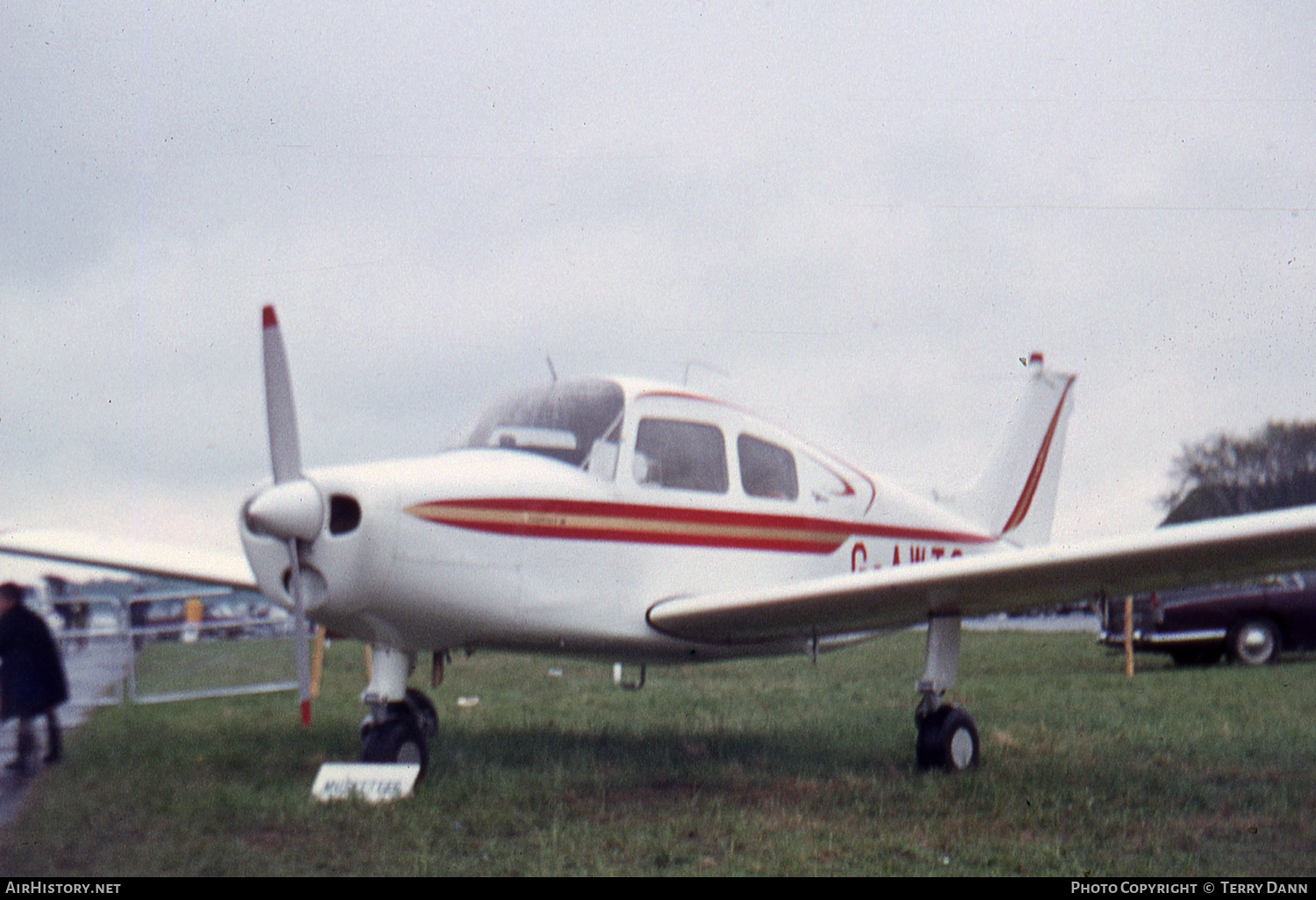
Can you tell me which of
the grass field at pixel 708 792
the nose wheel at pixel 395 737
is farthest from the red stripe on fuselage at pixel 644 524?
the grass field at pixel 708 792

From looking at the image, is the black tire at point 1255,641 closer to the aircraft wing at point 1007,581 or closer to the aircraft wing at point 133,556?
→ the aircraft wing at point 1007,581

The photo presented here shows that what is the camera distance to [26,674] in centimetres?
682

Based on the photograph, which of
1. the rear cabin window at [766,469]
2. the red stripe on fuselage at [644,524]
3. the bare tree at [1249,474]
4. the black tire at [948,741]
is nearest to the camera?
the red stripe on fuselage at [644,524]

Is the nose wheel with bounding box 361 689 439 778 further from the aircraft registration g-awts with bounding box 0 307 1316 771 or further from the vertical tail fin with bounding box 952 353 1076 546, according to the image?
the vertical tail fin with bounding box 952 353 1076 546

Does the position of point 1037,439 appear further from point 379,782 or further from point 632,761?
point 379,782

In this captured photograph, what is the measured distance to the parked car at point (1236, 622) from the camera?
46.4ft

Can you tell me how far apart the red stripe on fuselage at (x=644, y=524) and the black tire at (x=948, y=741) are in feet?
4.68

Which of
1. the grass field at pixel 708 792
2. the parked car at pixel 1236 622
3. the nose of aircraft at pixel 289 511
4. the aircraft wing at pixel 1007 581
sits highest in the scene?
the nose of aircraft at pixel 289 511

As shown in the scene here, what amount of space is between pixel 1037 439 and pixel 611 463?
5.58m

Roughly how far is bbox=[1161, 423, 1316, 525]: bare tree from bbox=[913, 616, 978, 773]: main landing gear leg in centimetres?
1790

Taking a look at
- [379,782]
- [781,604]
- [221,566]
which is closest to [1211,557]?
[781,604]

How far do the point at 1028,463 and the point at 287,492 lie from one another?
24.5 ft

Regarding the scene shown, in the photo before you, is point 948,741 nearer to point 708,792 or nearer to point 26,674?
point 708,792

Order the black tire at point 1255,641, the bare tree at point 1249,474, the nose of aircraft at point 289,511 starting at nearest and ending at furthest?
the nose of aircraft at point 289,511, the black tire at point 1255,641, the bare tree at point 1249,474
